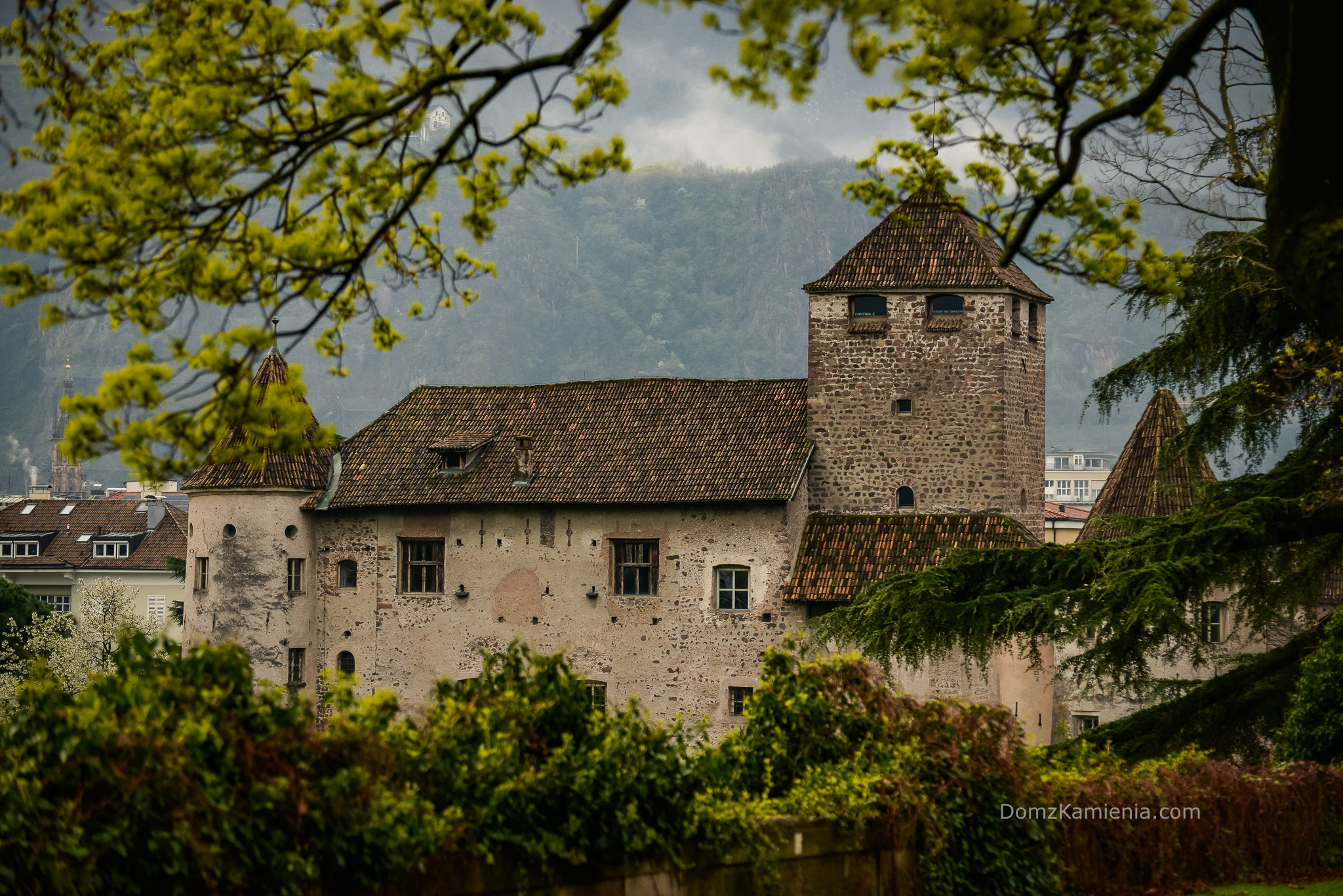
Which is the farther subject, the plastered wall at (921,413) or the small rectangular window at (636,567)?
the plastered wall at (921,413)

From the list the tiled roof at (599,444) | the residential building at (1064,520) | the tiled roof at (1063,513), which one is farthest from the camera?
the tiled roof at (1063,513)

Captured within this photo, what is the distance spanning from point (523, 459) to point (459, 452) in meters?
1.37

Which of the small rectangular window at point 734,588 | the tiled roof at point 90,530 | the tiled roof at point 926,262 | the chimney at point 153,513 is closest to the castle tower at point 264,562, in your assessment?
the small rectangular window at point 734,588

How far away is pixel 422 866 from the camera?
5820 mm

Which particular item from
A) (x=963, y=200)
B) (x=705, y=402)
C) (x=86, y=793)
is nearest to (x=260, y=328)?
(x=86, y=793)

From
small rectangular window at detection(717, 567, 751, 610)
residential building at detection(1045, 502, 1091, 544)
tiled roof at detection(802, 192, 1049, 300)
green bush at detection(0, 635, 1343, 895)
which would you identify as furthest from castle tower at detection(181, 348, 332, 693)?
residential building at detection(1045, 502, 1091, 544)

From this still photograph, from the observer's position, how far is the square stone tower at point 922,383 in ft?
102

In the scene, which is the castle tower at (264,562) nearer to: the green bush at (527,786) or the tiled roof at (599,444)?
the tiled roof at (599,444)

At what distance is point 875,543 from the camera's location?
29.6 meters

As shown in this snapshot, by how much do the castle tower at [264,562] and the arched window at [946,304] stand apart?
13192 mm

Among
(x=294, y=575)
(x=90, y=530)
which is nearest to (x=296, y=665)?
(x=294, y=575)

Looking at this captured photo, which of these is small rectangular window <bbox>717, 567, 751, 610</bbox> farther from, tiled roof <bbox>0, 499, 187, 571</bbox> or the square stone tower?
tiled roof <bbox>0, 499, 187, 571</bbox>

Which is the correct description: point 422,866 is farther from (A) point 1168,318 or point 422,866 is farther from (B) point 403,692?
(B) point 403,692

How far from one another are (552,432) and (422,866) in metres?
27.0
